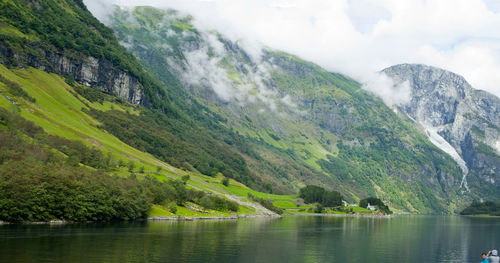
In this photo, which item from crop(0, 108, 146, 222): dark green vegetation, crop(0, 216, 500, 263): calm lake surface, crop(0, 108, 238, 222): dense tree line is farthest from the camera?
crop(0, 108, 238, 222): dense tree line

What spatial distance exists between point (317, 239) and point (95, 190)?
66130mm

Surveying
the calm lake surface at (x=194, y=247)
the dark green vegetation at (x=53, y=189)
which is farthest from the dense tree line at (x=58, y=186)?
the calm lake surface at (x=194, y=247)

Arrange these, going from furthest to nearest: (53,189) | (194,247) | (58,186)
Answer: (58,186) < (53,189) < (194,247)

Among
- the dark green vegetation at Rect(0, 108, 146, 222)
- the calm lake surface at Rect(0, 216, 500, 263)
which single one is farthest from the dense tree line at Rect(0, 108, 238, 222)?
the calm lake surface at Rect(0, 216, 500, 263)

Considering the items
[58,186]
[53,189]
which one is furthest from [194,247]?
[53,189]

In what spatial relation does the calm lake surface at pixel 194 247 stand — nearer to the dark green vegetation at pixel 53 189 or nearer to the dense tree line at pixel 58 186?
the dark green vegetation at pixel 53 189

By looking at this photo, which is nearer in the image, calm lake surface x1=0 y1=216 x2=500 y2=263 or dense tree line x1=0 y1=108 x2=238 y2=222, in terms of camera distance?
calm lake surface x1=0 y1=216 x2=500 y2=263

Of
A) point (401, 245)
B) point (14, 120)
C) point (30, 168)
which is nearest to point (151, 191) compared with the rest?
point (30, 168)

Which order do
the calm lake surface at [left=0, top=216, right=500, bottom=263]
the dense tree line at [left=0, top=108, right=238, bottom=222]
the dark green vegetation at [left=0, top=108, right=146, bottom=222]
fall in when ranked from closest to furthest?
the calm lake surface at [left=0, top=216, right=500, bottom=263] < the dark green vegetation at [left=0, top=108, right=146, bottom=222] < the dense tree line at [left=0, top=108, right=238, bottom=222]

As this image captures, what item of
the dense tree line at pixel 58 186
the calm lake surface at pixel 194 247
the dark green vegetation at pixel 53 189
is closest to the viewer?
the calm lake surface at pixel 194 247

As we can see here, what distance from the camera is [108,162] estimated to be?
182625 millimetres

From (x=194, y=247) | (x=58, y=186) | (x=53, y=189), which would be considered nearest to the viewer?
(x=194, y=247)

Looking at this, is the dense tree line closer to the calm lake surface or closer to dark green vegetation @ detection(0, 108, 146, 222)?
dark green vegetation @ detection(0, 108, 146, 222)

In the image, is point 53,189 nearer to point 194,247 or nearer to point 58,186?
point 58,186
